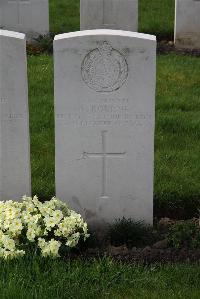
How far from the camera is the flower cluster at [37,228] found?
512cm

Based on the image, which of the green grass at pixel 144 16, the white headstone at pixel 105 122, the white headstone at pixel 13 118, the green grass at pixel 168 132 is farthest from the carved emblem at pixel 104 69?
the green grass at pixel 144 16

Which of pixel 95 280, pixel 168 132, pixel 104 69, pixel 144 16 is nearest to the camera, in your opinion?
pixel 95 280

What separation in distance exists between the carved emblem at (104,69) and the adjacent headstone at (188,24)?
663 cm

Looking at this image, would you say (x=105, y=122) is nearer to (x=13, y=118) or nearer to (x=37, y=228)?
(x=13, y=118)

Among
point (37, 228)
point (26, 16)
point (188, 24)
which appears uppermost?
point (26, 16)

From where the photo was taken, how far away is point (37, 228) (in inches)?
207

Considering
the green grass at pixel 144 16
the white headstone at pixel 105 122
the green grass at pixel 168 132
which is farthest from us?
the green grass at pixel 144 16

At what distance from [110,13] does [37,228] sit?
297 inches

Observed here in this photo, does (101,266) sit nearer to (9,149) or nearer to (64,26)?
(9,149)

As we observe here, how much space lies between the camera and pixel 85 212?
5.90m

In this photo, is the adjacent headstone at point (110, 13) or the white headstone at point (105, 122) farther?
the adjacent headstone at point (110, 13)

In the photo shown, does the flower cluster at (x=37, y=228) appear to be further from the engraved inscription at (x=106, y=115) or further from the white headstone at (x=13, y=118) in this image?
the engraved inscription at (x=106, y=115)

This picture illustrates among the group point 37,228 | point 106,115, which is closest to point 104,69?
point 106,115

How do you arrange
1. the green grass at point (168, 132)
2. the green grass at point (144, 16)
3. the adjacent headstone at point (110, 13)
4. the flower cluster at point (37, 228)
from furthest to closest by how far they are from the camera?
the green grass at point (144, 16)
the adjacent headstone at point (110, 13)
the green grass at point (168, 132)
the flower cluster at point (37, 228)
